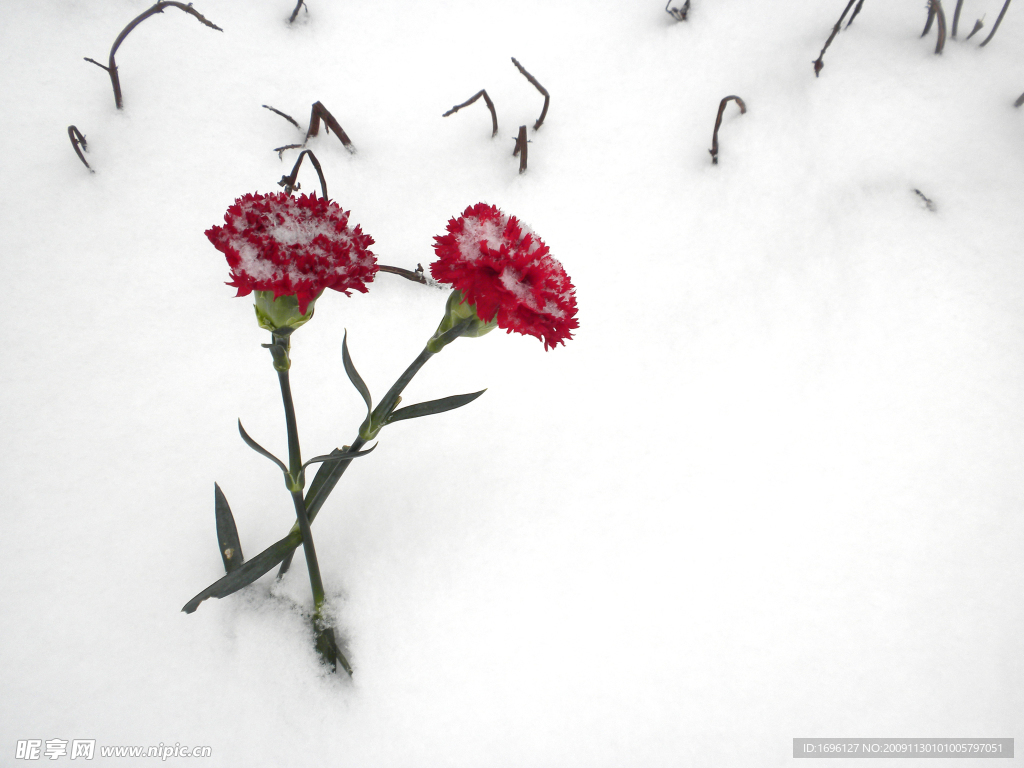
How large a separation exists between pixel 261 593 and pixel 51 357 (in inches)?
17.6

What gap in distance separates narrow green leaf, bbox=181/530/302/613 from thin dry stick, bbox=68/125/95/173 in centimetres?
69

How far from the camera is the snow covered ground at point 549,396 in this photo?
653 millimetres

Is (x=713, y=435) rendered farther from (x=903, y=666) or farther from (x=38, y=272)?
(x=38, y=272)

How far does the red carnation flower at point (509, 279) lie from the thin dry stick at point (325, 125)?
1.90 ft

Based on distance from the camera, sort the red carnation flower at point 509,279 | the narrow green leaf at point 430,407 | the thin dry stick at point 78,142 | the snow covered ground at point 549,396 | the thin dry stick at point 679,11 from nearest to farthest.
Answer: the red carnation flower at point 509,279, the narrow green leaf at point 430,407, the snow covered ground at point 549,396, the thin dry stick at point 78,142, the thin dry stick at point 679,11

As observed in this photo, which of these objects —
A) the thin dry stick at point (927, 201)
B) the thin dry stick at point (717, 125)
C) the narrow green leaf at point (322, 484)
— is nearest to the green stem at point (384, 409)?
the narrow green leaf at point (322, 484)

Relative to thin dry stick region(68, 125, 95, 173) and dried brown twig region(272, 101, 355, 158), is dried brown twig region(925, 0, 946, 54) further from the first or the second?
thin dry stick region(68, 125, 95, 173)

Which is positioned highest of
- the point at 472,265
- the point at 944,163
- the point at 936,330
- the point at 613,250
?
the point at 944,163

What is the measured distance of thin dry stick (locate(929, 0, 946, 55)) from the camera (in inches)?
35.7

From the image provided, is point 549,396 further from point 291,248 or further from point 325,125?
point 325,125

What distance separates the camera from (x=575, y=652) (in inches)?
26.5

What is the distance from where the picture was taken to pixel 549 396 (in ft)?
2.71

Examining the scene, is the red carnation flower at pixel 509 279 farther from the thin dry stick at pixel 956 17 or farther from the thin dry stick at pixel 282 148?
the thin dry stick at pixel 956 17

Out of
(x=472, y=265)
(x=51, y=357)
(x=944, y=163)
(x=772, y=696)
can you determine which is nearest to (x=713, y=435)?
(x=772, y=696)
